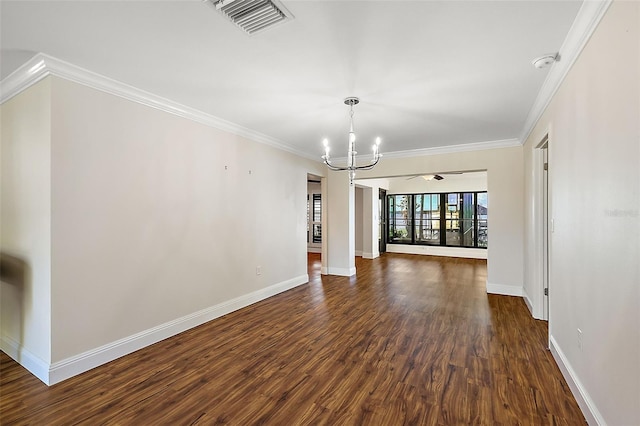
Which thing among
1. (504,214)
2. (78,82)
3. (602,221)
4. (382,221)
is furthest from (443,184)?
(78,82)

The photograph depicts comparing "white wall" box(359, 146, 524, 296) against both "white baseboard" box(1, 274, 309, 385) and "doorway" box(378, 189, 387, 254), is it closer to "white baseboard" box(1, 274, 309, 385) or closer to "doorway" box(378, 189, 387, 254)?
"white baseboard" box(1, 274, 309, 385)

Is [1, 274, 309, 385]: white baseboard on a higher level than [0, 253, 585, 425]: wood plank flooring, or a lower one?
higher

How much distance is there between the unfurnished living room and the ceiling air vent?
0.01m

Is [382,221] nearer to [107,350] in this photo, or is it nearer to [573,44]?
[573,44]

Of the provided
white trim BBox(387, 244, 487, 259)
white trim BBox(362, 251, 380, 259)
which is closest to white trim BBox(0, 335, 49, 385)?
white trim BBox(362, 251, 380, 259)

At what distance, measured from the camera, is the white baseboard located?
93.0 inches

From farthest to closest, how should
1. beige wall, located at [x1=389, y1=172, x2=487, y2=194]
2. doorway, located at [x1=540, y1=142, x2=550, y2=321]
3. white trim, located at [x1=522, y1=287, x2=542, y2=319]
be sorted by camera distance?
1. beige wall, located at [x1=389, y1=172, x2=487, y2=194]
2. white trim, located at [x1=522, y1=287, x2=542, y2=319]
3. doorway, located at [x1=540, y1=142, x2=550, y2=321]

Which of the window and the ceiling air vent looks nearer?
the ceiling air vent

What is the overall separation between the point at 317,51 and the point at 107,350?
3110 millimetres

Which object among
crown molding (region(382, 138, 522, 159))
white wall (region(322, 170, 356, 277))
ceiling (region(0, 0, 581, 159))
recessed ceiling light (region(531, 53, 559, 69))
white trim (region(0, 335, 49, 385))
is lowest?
white trim (region(0, 335, 49, 385))

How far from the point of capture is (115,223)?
9.02 feet

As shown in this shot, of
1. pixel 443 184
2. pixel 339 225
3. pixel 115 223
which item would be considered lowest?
pixel 339 225

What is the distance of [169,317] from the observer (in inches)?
127

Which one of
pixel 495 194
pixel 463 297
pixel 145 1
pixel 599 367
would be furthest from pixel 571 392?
pixel 145 1
